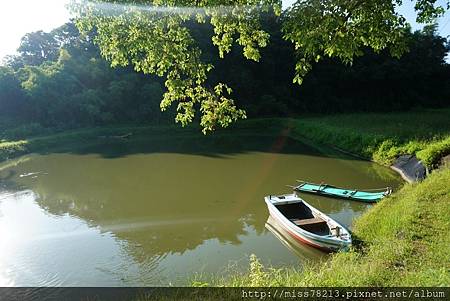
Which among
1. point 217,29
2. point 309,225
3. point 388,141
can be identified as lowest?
point 309,225

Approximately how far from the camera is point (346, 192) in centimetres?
1265

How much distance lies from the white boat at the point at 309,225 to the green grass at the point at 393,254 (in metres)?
0.33

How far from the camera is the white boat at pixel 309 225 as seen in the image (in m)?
8.12

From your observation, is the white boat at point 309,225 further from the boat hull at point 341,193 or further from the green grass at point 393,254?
the boat hull at point 341,193

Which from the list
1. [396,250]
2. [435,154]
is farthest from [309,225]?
[435,154]

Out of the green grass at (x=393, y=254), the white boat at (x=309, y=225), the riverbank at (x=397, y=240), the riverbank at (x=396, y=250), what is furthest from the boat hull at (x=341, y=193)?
the white boat at (x=309, y=225)

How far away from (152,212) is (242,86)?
28.9 metres

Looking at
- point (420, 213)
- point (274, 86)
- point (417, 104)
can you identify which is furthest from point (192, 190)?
point (417, 104)

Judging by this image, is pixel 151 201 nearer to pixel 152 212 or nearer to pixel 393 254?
pixel 152 212

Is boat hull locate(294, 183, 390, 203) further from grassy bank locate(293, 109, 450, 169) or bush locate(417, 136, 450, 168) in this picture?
grassy bank locate(293, 109, 450, 169)

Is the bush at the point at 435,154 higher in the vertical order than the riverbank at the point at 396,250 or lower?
higher

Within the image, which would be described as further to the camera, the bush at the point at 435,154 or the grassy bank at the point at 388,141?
the grassy bank at the point at 388,141

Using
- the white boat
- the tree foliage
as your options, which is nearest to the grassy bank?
the white boat

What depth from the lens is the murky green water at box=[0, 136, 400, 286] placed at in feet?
28.0
